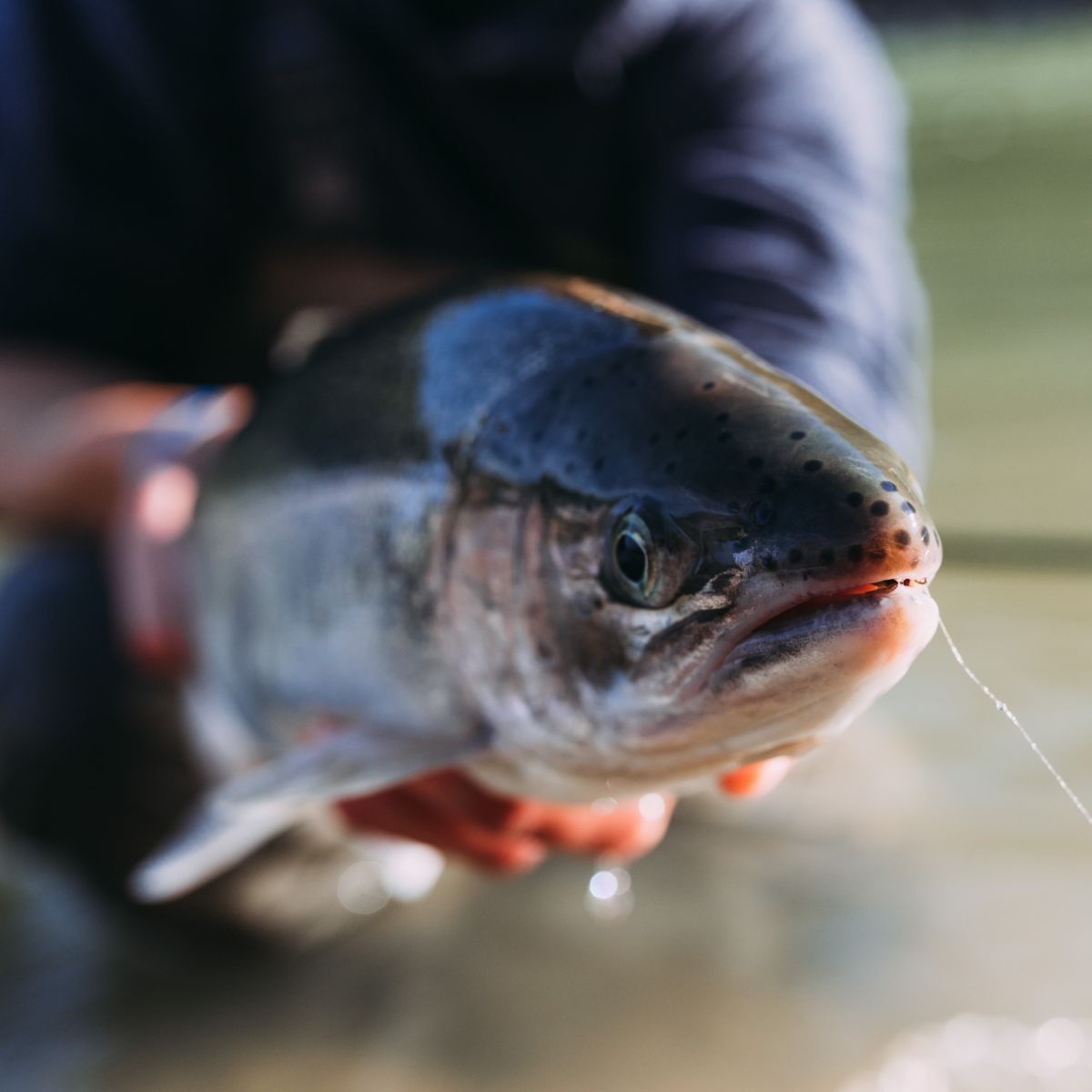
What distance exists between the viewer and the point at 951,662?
2.34 metres

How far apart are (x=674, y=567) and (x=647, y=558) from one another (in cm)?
3

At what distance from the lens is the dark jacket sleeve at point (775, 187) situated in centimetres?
174

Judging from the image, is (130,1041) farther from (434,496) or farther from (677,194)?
(677,194)

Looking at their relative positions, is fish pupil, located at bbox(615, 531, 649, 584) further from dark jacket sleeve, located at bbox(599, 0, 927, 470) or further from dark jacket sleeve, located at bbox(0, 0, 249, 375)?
dark jacket sleeve, located at bbox(0, 0, 249, 375)

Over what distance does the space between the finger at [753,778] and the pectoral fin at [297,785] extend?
0.23m

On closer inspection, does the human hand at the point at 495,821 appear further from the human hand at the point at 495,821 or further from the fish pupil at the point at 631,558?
the fish pupil at the point at 631,558

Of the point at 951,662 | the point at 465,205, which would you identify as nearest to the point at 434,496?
the point at 465,205

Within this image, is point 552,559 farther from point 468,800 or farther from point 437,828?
point 437,828

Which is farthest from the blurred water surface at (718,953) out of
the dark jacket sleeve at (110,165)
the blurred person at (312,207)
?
the dark jacket sleeve at (110,165)

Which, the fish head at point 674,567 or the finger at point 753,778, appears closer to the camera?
the fish head at point 674,567

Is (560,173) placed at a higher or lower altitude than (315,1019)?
higher

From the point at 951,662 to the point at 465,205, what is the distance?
4.65 ft

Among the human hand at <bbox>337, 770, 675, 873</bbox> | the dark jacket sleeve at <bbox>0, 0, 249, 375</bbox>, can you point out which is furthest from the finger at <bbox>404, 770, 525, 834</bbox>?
the dark jacket sleeve at <bbox>0, 0, 249, 375</bbox>

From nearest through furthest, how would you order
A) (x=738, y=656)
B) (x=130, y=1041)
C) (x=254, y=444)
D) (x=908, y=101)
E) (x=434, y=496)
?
(x=738, y=656), (x=434, y=496), (x=254, y=444), (x=130, y=1041), (x=908, y=101)
